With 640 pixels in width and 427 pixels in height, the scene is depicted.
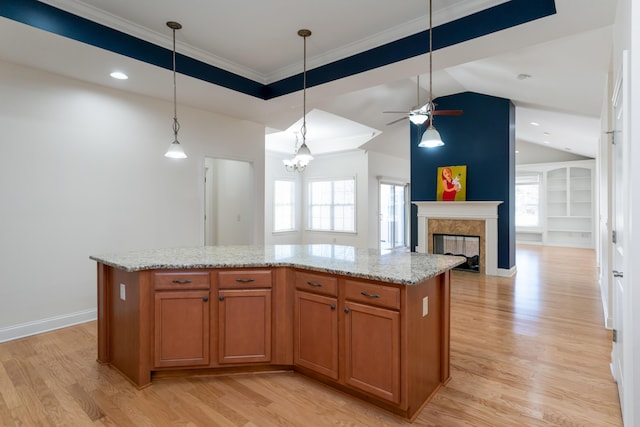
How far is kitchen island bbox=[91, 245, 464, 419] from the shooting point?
88.3 inches

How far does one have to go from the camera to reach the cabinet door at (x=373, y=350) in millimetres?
2072

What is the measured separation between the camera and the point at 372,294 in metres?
2.15

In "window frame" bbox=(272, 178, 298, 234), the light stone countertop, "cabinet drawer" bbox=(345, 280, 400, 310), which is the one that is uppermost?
"window frame" bbox=(272, 178, 298, 234)

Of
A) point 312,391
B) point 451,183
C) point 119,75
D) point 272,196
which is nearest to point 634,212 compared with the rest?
point 312,391

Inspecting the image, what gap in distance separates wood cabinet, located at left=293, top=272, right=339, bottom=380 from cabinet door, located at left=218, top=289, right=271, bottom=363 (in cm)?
23

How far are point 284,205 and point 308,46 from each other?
239 inches

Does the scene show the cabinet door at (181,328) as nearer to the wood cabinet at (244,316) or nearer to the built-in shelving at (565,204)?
the wood cabinet at (244,316)

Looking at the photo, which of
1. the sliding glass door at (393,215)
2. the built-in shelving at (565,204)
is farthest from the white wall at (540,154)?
the sliding glass door at (393,215)

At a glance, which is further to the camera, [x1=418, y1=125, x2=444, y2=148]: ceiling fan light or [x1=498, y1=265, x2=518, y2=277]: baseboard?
[x1=498, y1=265, x2=518, y2=277]: baseboard

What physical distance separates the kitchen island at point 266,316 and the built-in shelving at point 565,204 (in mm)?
10191

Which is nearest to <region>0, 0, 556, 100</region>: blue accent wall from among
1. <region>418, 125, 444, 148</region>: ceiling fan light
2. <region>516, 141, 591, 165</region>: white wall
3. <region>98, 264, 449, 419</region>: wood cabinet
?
<region>418, 125, 444, 148</region>: ceiling fan light

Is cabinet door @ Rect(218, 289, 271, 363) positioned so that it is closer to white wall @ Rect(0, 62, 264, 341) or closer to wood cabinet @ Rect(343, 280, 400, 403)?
wood cabinet @ Rect(343, 280, 400, 403)

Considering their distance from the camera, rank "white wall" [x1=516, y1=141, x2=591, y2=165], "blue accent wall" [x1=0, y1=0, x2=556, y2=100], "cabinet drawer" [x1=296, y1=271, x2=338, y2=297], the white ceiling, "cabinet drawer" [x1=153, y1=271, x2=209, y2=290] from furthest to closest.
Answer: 1. "white wall" [x1=516, y1=141, x2=591, y2=165]
2. the white ceiling
3. "blue accent wall" [x1=0, y1=0, x2=556, y2=100]
4. "cabinet drawer" [x1=153, y1=271, x2=209, y2=290]
5. "cabinet drawer" [x1=296, y1=271, x2=338, y2=297]

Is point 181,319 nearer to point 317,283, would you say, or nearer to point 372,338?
point 317,283
